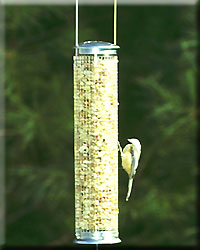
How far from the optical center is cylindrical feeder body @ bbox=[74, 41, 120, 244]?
315 centimetres

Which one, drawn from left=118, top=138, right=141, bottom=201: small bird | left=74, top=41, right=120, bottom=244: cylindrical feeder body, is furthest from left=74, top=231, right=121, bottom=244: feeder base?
left=118, top=138, right=141, bottom=201: small bird

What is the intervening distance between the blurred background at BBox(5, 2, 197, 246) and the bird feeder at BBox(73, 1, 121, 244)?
319 centimetres

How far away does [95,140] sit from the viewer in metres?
3.18

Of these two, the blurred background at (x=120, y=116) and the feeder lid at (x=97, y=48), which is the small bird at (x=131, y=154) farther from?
the blurred background at (x=120, y=116)

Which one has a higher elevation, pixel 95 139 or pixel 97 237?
pixel 95 139

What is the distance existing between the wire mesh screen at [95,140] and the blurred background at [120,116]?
10.5 ft

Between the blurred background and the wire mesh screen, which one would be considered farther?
the blurred background

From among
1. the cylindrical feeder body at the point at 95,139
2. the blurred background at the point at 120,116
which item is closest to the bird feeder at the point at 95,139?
the cylindrical feeder body at the point at 95,139

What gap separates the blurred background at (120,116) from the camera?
644cm

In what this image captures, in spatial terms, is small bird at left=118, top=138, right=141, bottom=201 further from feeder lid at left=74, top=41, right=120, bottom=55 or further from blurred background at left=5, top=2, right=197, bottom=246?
blurred background at left=5, top=2, right=197, bottom=246

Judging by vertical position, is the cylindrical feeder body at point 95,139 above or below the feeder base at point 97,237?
above

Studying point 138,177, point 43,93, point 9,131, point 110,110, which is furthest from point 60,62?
point 110,110

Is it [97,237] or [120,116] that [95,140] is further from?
[120,116]

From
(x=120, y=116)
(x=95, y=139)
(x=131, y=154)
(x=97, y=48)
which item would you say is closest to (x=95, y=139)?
(x=95, y=139)
